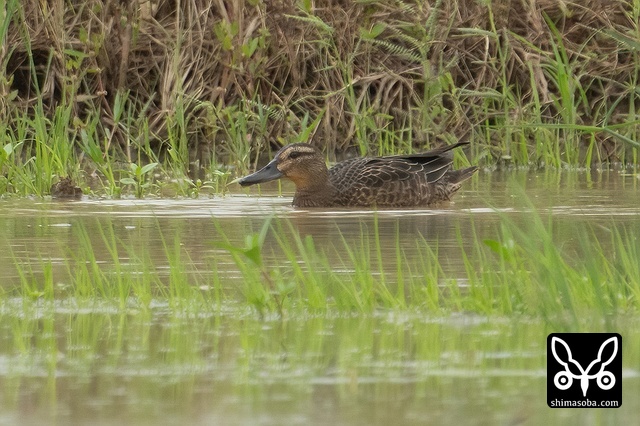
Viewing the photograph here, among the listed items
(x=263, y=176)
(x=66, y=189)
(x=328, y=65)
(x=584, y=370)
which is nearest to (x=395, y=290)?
(x=584, y=370)

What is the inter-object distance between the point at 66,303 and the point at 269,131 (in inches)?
256

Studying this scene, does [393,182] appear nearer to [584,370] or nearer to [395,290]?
[395,290]

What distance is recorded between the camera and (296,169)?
818 centimetres

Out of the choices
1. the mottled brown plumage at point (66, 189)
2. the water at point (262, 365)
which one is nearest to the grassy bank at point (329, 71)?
the mottled brown plumage at point (66, 189)

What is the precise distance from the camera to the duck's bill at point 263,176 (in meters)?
7.96

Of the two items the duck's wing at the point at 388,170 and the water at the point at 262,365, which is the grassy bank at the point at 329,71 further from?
the water at the point at 262,365

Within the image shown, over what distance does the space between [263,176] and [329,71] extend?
9.03 feet

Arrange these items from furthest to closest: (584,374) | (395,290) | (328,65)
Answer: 1. (328,65)
2. (395,290)
3. (584,374)

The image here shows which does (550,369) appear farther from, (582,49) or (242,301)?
(582,49)

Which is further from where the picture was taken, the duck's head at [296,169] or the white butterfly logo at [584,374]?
the duck's head at [296,169]

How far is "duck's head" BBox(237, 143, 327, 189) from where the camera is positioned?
804 centimetres

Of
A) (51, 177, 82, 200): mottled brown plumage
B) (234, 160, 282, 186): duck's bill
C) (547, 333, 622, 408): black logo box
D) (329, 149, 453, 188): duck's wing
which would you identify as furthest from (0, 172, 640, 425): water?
(329, 149, 453, 188): duck's wing

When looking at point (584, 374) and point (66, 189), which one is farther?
point (66, 189)

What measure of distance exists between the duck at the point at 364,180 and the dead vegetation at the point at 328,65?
172cm
